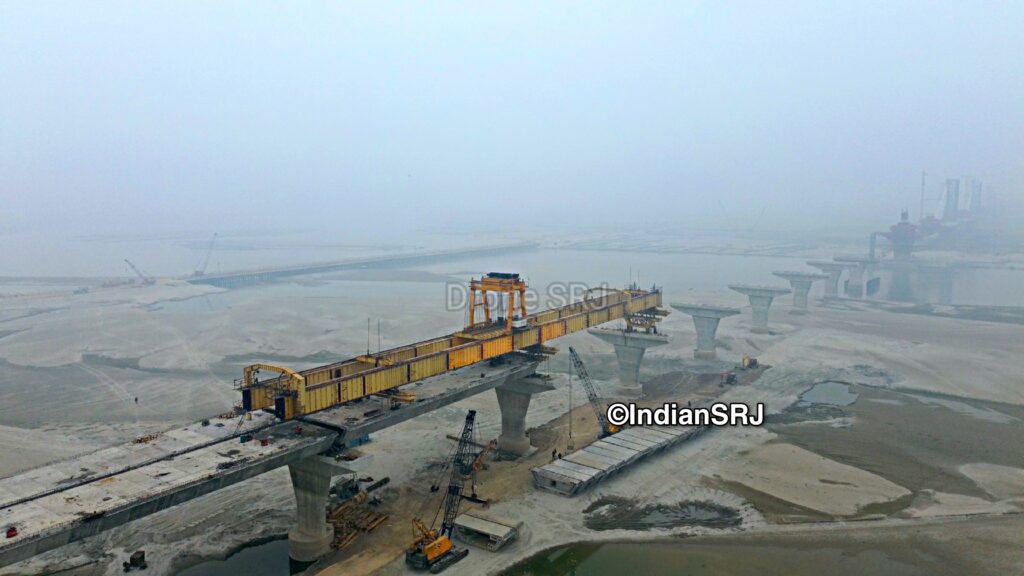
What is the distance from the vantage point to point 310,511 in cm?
4047

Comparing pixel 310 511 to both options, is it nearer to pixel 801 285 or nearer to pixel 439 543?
pixel 439 543

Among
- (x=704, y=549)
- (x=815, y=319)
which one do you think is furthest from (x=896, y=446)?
(x=815, y=319)

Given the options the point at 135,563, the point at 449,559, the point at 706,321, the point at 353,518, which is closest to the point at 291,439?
the point at 353,518

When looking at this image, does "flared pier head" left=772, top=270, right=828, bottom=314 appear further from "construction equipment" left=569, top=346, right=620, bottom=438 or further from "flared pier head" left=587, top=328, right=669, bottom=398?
"construction equipment" left=569, top=346, right=620, bottom=438

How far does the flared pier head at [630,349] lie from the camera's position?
78.1 m

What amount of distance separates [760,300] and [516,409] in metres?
75.9

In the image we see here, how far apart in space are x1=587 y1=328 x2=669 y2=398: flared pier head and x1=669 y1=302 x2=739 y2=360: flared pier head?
19478mm

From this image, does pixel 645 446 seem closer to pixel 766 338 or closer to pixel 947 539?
pixel 947 539

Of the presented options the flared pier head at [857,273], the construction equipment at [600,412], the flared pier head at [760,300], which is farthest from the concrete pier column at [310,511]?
the flared pier head at [857,273]

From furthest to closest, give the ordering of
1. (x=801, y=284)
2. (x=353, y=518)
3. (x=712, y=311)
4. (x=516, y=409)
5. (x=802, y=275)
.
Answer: (x=801, y=284), (x=802, y=275), (x=712, y=311), (x=516, y=409), (x=353, y=518)

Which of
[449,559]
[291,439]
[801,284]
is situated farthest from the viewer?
[801,284]

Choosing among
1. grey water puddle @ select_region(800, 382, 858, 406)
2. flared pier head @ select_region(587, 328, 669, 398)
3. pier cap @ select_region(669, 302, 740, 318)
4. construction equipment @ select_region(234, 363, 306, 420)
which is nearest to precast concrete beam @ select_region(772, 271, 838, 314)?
pier cap @ select_region(669, 302, 740, 318)

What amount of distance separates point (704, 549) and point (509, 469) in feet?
57.9

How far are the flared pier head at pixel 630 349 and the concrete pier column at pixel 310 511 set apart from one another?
143 ft
